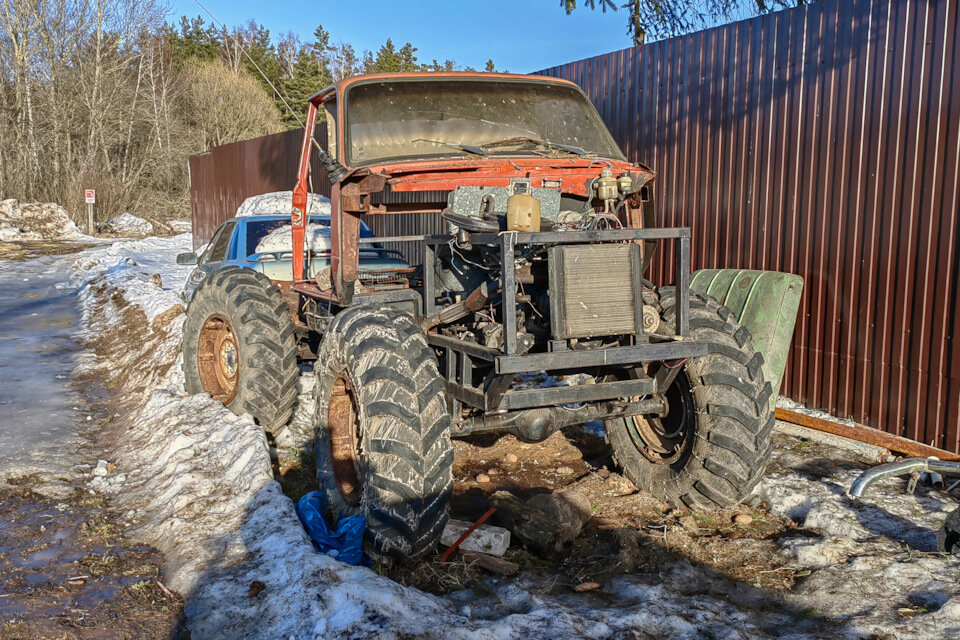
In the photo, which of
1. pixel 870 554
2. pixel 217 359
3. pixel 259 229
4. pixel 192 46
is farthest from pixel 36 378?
pixel 192 46

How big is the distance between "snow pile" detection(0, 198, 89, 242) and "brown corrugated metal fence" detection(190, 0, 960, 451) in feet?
89.4

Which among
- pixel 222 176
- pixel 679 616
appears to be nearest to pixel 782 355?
pixel 679 616

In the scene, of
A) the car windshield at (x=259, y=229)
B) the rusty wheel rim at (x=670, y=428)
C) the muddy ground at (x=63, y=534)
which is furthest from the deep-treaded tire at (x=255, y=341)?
the car windshield at (x=259, y=229)

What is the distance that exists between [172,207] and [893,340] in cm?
3781

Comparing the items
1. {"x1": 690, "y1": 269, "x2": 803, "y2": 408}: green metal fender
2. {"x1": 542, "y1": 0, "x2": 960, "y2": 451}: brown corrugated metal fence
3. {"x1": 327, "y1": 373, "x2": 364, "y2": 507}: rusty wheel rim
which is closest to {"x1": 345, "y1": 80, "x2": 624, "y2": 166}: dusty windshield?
{"x1": 327, "y1": 373, "x2": 364, "y2": 507}: rusty wheel rim

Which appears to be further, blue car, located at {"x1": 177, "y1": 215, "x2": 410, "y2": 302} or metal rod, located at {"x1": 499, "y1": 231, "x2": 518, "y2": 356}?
blue car, located at {"x1": 177, "y1": 215, "x2": 410, "y2": 302}

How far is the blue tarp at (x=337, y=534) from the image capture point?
3670 mm

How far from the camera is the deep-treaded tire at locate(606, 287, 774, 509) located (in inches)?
165

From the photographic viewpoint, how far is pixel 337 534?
381cm

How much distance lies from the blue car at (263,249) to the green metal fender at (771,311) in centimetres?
324

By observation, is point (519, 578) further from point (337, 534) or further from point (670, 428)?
point (670, 428)

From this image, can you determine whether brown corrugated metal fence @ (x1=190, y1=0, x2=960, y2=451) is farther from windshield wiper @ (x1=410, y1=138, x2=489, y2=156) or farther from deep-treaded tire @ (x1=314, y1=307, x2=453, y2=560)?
deep-treaded tire @ (x1=314, y1=307, x2=453, y2=560)

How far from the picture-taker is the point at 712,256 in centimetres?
746

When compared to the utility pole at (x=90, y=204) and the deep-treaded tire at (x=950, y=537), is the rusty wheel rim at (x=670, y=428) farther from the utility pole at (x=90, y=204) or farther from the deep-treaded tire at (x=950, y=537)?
the utility pole at (x=90, y=204)
